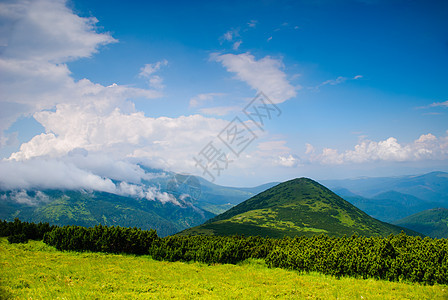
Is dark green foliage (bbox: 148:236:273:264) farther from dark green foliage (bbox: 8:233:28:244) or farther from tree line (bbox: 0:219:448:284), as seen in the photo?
dark green foliage (bbox: 8:233:28:244)

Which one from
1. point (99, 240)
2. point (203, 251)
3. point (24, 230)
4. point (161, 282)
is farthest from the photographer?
point (24, 230)

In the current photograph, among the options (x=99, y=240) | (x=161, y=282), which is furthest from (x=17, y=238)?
(x=161, y=282)

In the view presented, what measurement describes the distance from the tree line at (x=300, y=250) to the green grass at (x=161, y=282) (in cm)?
105

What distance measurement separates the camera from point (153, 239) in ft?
69.2

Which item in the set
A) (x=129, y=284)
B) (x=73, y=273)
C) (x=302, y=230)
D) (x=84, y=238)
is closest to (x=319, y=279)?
(x=129, y=284)

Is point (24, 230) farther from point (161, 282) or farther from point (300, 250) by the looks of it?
point (300, 250)

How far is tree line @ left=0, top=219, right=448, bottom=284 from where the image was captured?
14.4m

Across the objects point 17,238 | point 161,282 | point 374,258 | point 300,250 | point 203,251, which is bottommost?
point 17,238

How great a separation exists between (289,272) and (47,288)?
13.4m

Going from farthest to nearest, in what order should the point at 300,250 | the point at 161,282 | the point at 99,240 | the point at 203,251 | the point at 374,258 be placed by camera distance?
the point at 99,240 → the point at 203,251 → the point at 300,250 → the point at 374,258 → the point at 161,282

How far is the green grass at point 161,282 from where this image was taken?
1139 centimetres

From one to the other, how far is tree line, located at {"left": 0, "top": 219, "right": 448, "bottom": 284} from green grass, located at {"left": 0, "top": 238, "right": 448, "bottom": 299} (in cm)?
105

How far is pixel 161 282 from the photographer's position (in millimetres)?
13281

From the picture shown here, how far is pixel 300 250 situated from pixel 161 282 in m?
9.84
